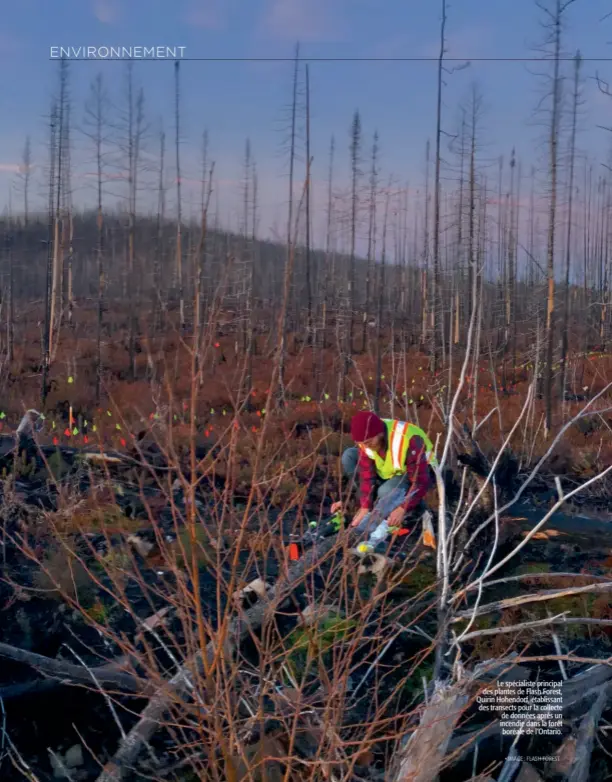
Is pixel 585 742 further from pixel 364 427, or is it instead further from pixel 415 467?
pixel 364 427

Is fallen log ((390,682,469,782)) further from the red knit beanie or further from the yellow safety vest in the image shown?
the yellow safety vest

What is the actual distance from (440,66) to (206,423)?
34.6ft

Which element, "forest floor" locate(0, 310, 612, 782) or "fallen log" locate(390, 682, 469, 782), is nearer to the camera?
"forest floor" locate(0, 310, 612, 782)

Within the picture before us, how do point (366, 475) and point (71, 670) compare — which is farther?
point (366, 475)

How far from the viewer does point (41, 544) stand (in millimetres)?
5898

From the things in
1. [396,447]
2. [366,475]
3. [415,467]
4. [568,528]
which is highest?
[396,447]

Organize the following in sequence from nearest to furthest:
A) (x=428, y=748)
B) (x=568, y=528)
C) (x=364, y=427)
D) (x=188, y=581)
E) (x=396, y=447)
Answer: (x=428, y=748), (x=188, y=581), (x=364, y=427), (x=396, y=447), (x=568, y=528)

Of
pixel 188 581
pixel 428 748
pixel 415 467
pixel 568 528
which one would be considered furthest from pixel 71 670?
pixel 568 528

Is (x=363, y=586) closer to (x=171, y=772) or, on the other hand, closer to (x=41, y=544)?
(x=171, y=772)

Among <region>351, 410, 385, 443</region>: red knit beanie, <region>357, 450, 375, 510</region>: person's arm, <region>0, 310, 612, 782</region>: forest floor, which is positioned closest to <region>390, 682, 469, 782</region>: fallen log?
<region>0, 310, 612, 782</region>: forest floor

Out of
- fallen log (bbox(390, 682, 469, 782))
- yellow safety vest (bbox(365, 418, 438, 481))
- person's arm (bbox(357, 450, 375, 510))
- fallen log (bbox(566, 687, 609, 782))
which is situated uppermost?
yellow safety vest (bbox(365, 418, 438, 481))

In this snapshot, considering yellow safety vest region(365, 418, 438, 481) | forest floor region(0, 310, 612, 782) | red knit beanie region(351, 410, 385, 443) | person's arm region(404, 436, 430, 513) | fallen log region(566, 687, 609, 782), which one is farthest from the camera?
yellow safety vest region(365, 418, 438, 481)

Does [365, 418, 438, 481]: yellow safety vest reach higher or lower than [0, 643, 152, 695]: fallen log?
higher

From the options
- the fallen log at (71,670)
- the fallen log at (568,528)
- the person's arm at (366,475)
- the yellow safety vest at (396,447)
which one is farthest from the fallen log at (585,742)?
the fallen log at (568,528)
